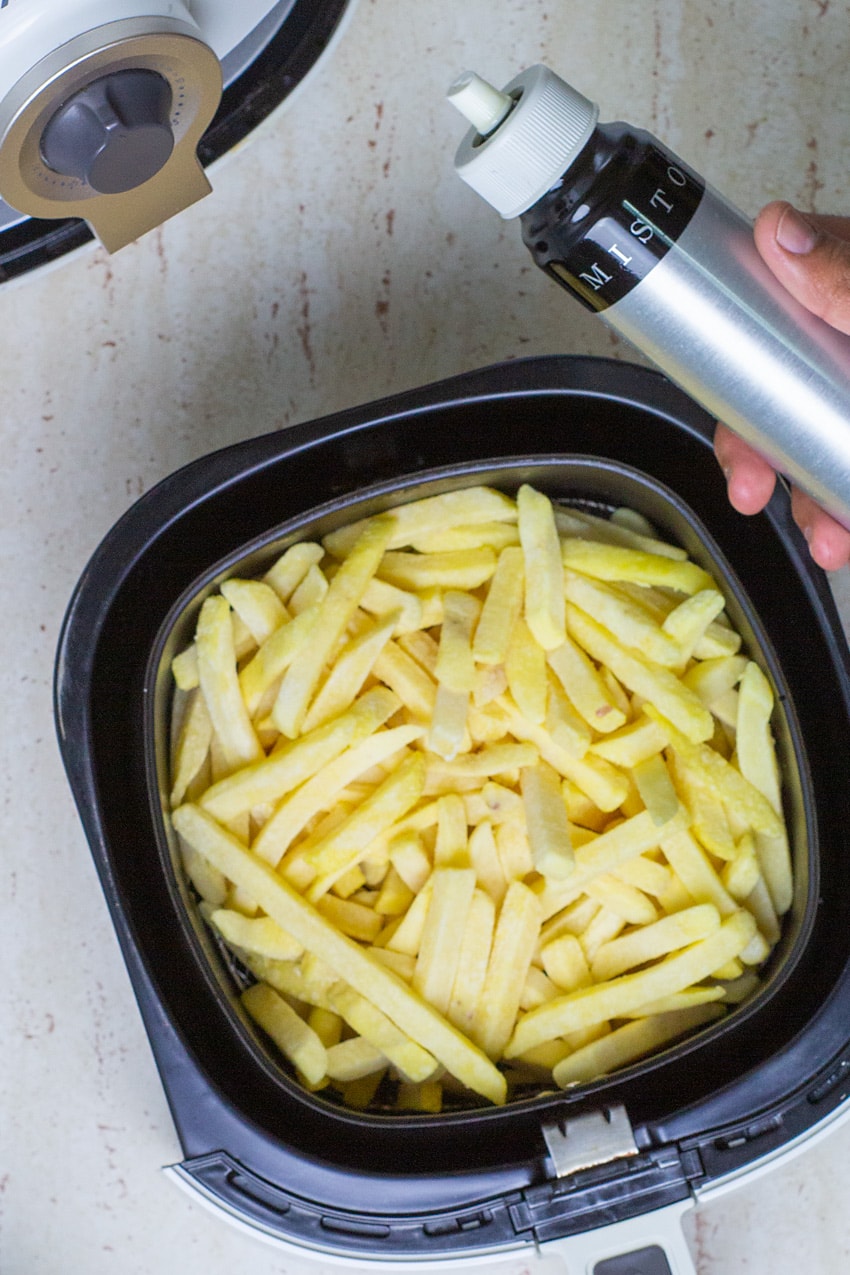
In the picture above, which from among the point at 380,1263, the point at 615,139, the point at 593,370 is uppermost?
the point at 615,139

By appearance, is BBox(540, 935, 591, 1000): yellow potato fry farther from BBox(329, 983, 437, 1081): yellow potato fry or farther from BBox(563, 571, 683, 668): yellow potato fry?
BBox(563, 571, 683, 668): yellow potato fry

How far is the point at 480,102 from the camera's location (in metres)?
0.54

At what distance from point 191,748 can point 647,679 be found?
354mm

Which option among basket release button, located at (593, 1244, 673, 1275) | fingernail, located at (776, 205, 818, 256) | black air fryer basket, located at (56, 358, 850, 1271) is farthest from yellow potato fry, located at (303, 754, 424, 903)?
fingernail, located at (776, 205, 818, 256)

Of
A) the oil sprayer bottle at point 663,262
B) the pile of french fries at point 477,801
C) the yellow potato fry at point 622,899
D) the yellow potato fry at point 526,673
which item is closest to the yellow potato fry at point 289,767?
the pile of french fries at point 477,801

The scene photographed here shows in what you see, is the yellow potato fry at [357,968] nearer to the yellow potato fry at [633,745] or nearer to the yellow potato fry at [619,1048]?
the yellow potato fry at [619,1048]

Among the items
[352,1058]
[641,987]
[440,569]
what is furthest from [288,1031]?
[440,569]

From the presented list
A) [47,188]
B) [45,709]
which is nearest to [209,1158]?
[45,709]

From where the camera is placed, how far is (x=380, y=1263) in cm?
73

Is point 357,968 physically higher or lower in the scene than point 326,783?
lower

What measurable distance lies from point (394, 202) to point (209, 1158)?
86cm

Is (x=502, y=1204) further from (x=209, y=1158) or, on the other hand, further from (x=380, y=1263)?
(x=209, y=1158)

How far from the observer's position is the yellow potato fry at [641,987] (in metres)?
0.76

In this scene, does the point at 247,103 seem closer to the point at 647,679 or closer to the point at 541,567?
the point at 541,567
